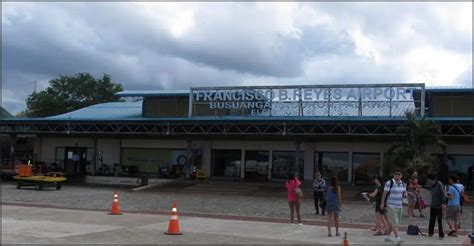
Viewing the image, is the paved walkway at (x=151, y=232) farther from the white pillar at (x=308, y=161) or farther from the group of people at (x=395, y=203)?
the white pillar at (x=308, y=161)

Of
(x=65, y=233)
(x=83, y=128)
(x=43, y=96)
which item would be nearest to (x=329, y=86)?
(x=83, y=128)

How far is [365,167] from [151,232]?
78.8 ft

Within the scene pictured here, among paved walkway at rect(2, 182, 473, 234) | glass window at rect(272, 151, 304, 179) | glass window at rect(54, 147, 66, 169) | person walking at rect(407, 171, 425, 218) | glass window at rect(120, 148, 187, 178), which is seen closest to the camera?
person walking at rect(407, 171, 425, 218)

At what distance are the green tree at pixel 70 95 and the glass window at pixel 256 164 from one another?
134 ft

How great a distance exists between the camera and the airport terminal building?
33.3 metres

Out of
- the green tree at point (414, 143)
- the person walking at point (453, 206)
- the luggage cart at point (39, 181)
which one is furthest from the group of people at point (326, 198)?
the luggage cart at point (39, 181)

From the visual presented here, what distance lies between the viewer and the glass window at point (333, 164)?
36938mm

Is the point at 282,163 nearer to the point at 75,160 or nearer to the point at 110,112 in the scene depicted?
the point at 110,112

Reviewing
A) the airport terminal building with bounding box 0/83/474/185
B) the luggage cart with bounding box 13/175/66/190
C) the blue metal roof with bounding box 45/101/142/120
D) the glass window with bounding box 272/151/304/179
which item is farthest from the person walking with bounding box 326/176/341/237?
the blue metal roof with bounding box 45/101/142/120

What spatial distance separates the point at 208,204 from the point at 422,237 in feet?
40.3

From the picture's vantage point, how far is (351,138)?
36.2 metres

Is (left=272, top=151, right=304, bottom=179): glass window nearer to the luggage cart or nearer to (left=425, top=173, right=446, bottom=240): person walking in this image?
the luggage cart

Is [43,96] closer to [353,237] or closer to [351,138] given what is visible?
[351,138]

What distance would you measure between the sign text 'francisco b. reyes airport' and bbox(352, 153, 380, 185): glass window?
3089mm
